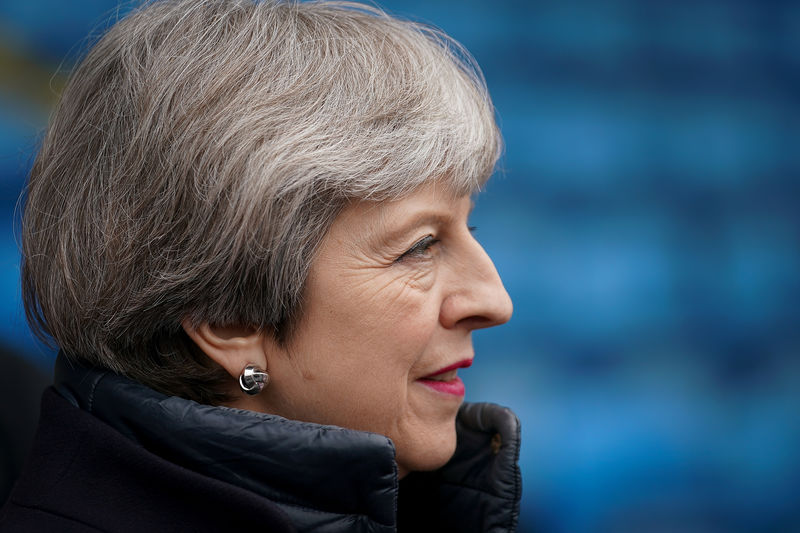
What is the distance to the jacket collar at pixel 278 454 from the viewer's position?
1356mm

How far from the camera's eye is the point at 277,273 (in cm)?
143

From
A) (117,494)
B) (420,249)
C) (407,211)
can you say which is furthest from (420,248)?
(117,494)

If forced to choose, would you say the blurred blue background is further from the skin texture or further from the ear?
the ear

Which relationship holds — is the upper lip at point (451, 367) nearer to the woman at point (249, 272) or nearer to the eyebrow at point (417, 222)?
the woman at point (249, 272)

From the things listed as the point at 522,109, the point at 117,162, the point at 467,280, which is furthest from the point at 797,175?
the point at 117,162

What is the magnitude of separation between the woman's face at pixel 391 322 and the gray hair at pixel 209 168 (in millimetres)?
49

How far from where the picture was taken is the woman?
136cm

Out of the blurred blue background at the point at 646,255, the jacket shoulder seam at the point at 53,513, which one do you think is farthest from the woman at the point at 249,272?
the blurred blue background at the point at 646,255

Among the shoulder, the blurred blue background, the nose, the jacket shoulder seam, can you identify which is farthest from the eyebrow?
the blurred blue background

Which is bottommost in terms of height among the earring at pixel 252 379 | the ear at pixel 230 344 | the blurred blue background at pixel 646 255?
the earring at pixel 252 379

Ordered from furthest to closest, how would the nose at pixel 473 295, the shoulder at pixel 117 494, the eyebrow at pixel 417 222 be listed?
the nose at pixel 473 295
the eyebrow at pixel 417 222
the shoulder at pixel 117 494

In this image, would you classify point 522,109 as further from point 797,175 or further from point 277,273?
point 277,273

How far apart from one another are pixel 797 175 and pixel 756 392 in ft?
2.85

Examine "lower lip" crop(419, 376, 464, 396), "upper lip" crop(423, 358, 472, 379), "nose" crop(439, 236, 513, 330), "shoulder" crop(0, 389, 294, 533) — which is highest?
"nose" crop(439, 236, 513, 330)
